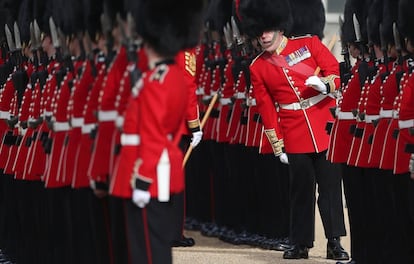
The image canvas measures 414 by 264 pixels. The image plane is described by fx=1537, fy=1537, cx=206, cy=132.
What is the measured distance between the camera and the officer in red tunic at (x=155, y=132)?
6645mm

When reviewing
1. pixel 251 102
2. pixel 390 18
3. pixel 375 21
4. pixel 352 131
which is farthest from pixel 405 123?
pixel 251 102

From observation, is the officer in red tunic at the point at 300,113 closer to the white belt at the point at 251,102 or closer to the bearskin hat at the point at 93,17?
the white belt at the point at 251,102

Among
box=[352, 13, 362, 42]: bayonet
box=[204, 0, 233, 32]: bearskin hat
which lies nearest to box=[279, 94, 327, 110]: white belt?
box=[352, 13, 362, 42]: bayonet

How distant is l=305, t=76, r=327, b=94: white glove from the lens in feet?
31.8

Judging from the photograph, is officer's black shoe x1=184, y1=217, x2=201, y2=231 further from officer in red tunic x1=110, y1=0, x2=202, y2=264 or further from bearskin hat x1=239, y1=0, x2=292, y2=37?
officer in red tunic x1=110, y1=0, x2=202, y2=264

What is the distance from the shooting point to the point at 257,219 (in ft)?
37.9

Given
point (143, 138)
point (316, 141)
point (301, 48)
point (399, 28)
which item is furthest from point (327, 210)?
point (143, 138)

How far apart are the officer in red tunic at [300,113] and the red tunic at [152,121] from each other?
310 cm

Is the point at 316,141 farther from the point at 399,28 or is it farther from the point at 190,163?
the point at 190,163

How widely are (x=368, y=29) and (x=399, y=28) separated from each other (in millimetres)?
680

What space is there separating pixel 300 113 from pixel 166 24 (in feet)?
10.4

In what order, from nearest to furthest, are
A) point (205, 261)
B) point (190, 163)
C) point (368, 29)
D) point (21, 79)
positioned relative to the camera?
point (368, 29) → point (21, 79) → point (205, 261) → point (190, 163)

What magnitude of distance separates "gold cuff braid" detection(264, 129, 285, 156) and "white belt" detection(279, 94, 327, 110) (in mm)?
200

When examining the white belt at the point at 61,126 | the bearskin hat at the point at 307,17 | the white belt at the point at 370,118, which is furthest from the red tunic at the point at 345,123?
the white belt at the point at 61,126
